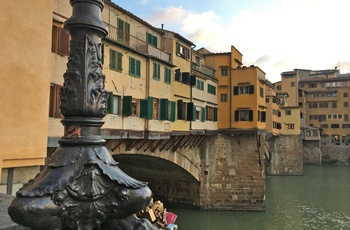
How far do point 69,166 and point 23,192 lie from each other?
26cm

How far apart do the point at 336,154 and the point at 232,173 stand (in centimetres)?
4289

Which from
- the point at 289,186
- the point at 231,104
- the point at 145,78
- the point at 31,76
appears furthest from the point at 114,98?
the point at 289,186

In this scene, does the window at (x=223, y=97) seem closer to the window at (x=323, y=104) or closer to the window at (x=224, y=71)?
the window at (x=224, y=71)

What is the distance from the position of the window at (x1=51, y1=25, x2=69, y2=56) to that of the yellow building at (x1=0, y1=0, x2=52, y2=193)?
1.43 meters

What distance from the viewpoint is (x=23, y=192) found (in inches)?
62.6

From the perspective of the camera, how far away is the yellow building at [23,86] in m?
6.96

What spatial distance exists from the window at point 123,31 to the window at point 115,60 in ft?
3.32

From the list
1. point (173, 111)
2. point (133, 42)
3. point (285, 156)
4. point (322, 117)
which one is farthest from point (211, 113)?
point (322, 117)

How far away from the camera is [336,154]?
57.2 meters

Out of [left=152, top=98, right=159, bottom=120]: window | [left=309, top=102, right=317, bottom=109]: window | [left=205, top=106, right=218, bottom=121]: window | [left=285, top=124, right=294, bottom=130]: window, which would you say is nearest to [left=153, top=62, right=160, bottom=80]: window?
[left=152, top=98, right=159, bottom=120]: window

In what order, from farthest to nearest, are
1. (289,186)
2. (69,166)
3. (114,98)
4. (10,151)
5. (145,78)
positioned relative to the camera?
(289,186), (145,78), (114,98), (10,151), (69,166)

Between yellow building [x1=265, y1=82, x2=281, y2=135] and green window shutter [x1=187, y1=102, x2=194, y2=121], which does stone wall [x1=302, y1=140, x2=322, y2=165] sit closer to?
yellow building [x1=265, y1=82, x2=281, y2=135]

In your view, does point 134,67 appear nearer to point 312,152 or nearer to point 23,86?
point 23,86

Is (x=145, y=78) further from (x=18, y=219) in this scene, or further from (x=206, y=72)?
(x=18, y=219)
